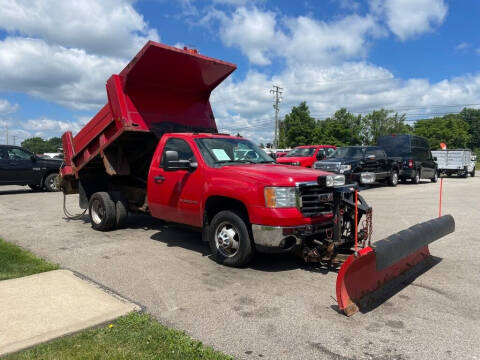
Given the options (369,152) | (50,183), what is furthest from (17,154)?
(369,152)

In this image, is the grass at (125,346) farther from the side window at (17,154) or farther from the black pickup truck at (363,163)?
the side window at (17,154)

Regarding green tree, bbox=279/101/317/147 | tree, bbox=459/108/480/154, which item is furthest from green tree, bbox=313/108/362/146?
tree, bbox=459/108/480/154

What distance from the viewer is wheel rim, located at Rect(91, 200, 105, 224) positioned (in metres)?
8.14

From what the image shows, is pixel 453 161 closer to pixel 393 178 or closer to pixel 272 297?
pixel 393 178

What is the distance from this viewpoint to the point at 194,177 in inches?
237

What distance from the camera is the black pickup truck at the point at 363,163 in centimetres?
1480

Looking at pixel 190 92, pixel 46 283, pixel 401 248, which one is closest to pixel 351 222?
pixel 401 248

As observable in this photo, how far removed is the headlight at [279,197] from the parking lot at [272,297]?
97 cm

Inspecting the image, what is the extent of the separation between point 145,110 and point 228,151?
2.24m

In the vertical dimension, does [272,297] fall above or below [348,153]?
below

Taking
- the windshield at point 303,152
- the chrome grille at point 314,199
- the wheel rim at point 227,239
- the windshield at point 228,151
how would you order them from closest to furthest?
the chrome grille at point 314,199, the wheel rim at point 227,239, the windshield at point 228,151, the windshield at point 303,152

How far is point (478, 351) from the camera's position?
3213 millimetres

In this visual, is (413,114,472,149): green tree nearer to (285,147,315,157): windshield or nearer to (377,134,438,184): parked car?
(377,134,438,184): parked car

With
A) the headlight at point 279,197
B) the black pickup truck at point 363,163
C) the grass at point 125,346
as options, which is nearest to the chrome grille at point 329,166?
the black pickup truck at point 363,163
